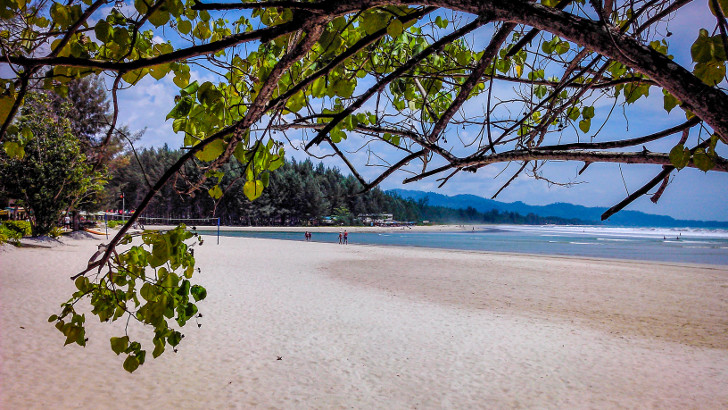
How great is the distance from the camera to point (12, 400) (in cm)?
412

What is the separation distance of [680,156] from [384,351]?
18.3 feet

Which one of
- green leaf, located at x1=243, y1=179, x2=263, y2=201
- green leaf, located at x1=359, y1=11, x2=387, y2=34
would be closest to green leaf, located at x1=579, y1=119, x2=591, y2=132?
green leaf, located at x1=359, y1=11, x2=387, y2=34

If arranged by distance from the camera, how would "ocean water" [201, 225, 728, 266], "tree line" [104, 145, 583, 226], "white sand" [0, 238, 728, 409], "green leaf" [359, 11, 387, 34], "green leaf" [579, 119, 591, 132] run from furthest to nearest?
1. "tree line" [104, 145, 583, 226]
2. "ocean water" [201, 225, 728, 266]
3. "white sand" [0, 238, 728, 409]
4. "green leaf" [579, 119, 591, 132]
5. "green leaf" [359, 11, 387, 34]

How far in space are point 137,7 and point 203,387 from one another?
4697 mm

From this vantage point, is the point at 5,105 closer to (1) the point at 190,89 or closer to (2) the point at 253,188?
(1) the point at 190,89

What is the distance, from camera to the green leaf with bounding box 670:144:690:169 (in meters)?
1.06

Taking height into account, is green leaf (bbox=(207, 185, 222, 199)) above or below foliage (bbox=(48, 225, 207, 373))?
above

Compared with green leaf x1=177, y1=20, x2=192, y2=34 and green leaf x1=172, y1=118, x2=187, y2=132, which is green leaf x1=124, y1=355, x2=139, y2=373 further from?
green leaf x1=177, y1=20, x2=192, y2=34

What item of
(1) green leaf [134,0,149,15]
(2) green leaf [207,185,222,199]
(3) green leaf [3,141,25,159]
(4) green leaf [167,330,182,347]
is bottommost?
(4) green leaf [167,330,182,347]

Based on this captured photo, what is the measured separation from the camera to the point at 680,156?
106cm

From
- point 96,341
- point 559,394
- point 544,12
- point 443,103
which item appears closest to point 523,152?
point 544,12

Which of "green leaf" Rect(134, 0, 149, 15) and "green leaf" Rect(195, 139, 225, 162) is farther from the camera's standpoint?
"green leaf" Rect(195, 139, 225, 162)

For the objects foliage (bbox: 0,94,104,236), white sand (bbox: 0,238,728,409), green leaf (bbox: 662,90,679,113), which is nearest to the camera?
green leaf (bbox: 662,90,679,113)

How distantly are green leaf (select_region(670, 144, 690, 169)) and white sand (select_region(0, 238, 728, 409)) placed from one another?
4189 mm
